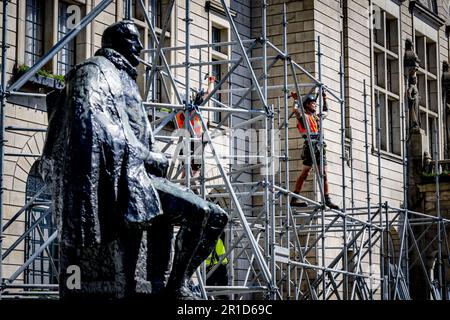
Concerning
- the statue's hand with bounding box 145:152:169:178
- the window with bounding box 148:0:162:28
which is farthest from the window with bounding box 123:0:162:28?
the statue's hand with bounding box 145:152:169:178

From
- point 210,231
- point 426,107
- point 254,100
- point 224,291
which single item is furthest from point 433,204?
point 210,231

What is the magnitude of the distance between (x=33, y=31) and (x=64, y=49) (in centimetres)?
89

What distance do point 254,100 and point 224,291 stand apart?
13580 millimetres

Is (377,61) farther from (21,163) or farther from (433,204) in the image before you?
(21,163)

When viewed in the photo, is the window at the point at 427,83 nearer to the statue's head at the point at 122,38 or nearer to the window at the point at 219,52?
the window at the point at 219,52

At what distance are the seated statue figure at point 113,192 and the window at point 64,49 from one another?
1175 centimetres

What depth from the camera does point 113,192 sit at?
30.0 ft

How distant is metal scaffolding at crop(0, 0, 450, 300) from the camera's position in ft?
49.2

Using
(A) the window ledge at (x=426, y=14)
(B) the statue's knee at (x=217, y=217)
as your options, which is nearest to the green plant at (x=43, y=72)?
(B) the statue's knee at (x=217, y=217)

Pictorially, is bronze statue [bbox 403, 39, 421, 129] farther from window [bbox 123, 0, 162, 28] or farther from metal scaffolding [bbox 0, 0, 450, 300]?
window [bbox 123, 0, 162, 28]

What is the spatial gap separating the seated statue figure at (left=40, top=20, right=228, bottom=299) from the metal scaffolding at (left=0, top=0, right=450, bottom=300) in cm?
368

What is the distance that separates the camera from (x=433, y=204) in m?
34.2

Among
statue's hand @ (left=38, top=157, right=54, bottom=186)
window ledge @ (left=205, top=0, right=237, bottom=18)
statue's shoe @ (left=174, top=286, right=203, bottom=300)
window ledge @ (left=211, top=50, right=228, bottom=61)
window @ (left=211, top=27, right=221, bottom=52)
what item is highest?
window ledge @ (left=205, top=0, right=237, bottom=18)

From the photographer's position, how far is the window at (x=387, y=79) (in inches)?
1318
